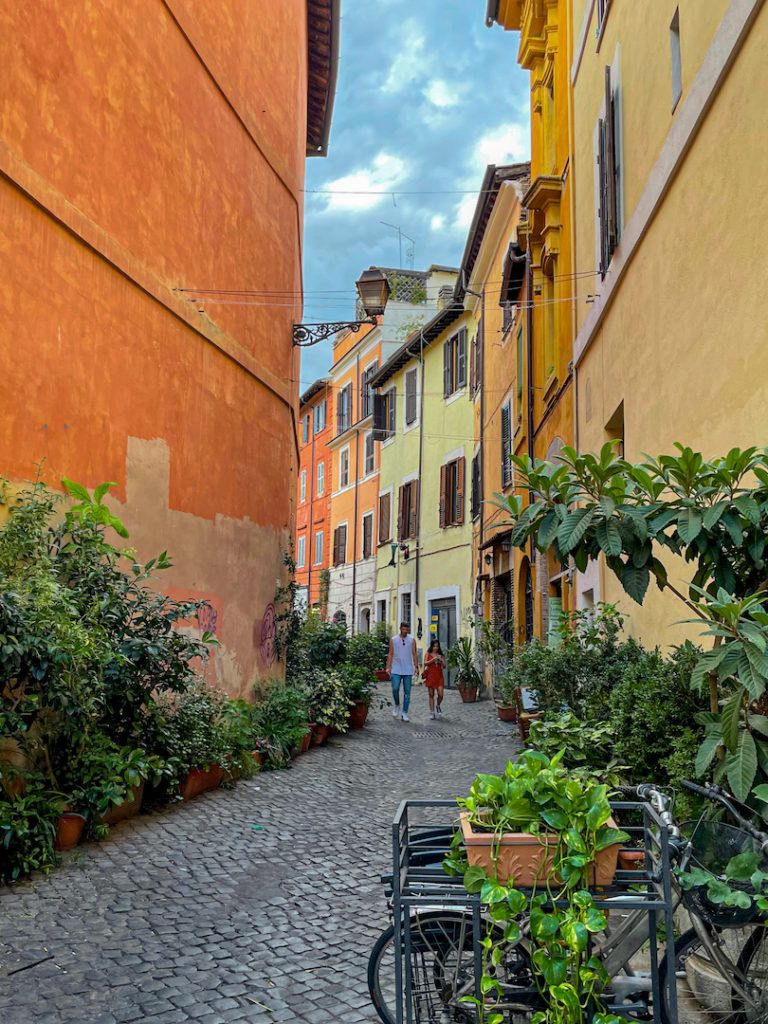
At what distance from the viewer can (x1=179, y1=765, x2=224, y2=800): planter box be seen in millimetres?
7266

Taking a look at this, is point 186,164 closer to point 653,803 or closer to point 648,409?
point 648,409

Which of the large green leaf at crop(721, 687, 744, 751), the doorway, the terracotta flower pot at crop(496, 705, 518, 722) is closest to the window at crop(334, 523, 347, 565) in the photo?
the doorway

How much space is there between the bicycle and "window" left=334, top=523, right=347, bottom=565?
28.8 meters

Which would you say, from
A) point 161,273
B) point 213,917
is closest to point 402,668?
point 161,273

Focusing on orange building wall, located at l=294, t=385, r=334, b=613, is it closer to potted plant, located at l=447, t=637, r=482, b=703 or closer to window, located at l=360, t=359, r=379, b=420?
window, located at l=360, t=359, r=379, b=420

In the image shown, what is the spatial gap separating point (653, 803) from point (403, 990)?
1.09 metres

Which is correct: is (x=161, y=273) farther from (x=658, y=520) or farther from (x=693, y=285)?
(x=658, y=520)

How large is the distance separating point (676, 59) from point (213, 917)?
22.7 ft

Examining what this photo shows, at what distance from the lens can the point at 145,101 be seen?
8266 mm

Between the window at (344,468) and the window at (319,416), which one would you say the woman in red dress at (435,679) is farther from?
the window at (319,416)

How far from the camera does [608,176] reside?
927 centimetres

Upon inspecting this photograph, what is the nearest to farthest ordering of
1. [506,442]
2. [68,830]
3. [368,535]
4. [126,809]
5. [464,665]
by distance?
[68,830], [126,809], [506,442], [464,665], [368,535]

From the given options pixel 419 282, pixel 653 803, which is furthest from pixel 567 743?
pixel 419 282

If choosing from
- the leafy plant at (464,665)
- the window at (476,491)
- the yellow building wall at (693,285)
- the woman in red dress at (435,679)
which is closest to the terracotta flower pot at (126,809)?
the yellow building wall at (693,285)
